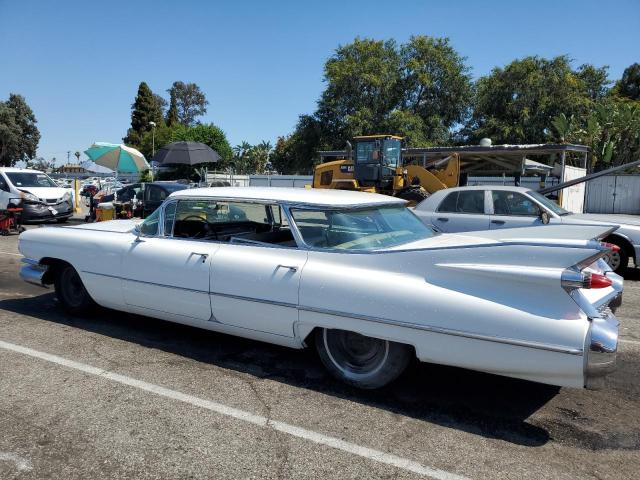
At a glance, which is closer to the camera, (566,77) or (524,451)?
(524,451)

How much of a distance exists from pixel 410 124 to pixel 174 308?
32.3m

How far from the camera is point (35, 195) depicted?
1541 cm

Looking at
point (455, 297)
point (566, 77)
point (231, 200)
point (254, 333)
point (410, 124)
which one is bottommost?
point (254, 333)

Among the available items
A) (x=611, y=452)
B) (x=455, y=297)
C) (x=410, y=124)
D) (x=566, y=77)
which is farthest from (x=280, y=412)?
(x=566, y=77)

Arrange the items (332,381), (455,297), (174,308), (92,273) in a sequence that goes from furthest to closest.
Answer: (92,273), (174,308), (332,381), (455,297)

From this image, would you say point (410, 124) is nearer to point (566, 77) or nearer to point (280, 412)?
point (566, 77)

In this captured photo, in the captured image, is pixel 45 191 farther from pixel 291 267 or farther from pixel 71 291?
pixel 291 267

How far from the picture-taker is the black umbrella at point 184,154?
16.8 metres

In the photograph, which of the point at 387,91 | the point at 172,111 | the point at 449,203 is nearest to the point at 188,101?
the point at 172,111

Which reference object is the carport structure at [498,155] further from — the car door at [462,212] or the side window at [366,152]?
the car door at [462,212]

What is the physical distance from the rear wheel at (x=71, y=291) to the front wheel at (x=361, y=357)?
2.81 metres

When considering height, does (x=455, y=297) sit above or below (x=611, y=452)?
above

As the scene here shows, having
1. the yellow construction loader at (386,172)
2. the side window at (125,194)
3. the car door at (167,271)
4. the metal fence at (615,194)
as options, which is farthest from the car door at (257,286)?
the metal fence at (615,194)

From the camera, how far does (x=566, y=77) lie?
33.6 metres
